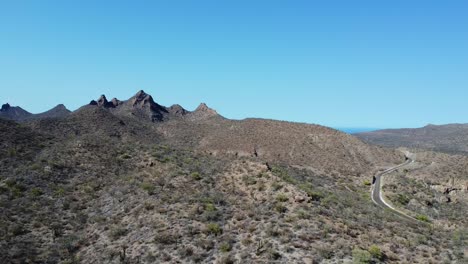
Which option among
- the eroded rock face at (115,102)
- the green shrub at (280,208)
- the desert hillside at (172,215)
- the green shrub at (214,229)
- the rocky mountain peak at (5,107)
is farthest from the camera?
the rocky mountain peak at (5,107)

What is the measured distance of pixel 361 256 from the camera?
63.7 feet

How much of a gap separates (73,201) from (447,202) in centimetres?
5212

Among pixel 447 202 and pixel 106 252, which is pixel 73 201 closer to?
pixel 106 252

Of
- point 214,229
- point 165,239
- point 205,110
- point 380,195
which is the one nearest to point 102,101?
point 205,110

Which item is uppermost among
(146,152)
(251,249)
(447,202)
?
(146,152)

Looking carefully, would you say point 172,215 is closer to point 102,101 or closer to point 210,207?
point 210,207

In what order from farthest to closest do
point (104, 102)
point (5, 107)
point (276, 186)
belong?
point (5, 107) < point (104, 102) < point (276, 186)

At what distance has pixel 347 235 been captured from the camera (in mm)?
22562

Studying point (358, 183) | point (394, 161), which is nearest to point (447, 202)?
point (358, 183)

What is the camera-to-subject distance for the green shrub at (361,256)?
19.1m

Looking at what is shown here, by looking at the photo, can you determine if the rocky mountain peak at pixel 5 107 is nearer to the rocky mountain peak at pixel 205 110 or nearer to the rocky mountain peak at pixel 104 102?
the rocky mountain peak at pixel 104 102

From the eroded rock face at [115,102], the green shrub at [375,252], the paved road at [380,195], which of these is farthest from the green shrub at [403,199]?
the eroded rock face at [115,102]

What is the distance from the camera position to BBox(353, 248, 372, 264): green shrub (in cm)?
1909

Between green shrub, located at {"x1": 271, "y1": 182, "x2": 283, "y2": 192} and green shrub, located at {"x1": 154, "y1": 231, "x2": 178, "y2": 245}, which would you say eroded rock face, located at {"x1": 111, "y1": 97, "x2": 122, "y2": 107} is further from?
green shrub, located at {"x1": 154, "y1": 231, "x2": 178, "y2": 245}
